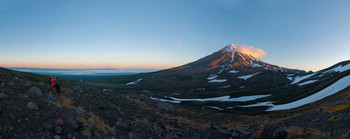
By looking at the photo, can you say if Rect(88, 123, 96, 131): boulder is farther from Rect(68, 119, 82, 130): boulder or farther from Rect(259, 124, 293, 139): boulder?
Rect(259, 124, 293, 139): boulder

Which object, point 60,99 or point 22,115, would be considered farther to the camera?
point 60,99

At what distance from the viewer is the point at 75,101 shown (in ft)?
49.9

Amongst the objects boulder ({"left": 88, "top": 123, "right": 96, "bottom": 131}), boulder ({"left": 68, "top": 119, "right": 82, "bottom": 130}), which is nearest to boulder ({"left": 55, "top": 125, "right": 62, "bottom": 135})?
boulder ({"left": 68, "top": 119, "right": 82, "bottom": 130})

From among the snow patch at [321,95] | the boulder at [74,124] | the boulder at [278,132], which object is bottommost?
the snow patch at [321,95]

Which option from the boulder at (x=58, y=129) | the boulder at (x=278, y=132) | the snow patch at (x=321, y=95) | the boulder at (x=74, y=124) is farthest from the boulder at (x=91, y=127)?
the snow patch at (x=321, y=95)

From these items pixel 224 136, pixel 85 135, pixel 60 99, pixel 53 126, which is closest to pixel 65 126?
pixel 53 126

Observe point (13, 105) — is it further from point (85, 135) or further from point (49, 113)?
point (85, 135)

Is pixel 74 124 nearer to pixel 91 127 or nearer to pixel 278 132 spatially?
pixel 91 127

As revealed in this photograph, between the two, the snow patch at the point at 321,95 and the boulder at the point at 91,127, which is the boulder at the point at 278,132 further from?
the snow patch at the point at 321,95

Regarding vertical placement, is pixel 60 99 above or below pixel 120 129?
above

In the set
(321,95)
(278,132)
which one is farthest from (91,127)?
(321,95)

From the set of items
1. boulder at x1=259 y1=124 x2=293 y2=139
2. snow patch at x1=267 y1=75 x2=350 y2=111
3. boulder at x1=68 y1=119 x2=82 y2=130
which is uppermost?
boulder at x1=68 y1=119 x2=82 y2=130

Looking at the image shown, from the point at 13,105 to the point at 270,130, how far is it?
13.7m

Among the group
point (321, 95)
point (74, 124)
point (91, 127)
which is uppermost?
point (74, 124)
